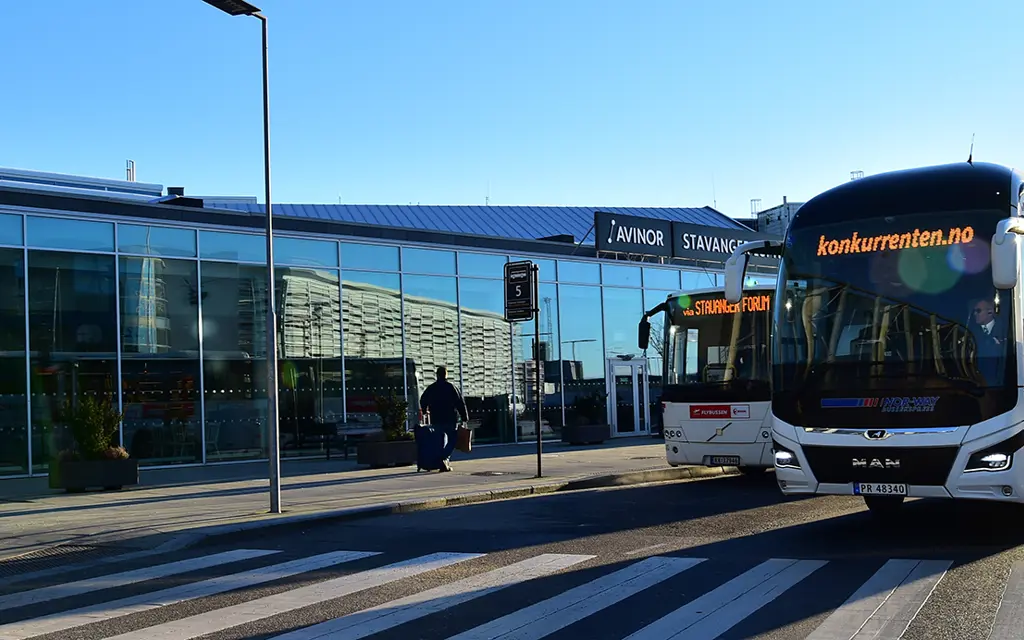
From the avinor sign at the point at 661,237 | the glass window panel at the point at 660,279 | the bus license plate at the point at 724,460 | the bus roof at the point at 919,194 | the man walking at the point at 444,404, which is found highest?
the avinor sign at the point at 661,237

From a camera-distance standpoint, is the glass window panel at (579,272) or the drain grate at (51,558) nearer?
the drain grate at (51,558)

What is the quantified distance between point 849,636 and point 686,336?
11.8m

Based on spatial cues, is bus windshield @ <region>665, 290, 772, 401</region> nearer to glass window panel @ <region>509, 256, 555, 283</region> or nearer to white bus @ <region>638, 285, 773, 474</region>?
white bus @ <region>638, 285, 773, 474</region>

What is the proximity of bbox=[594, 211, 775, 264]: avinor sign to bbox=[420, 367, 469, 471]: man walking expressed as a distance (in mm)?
12953

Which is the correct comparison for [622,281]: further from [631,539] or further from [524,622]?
[524,622]

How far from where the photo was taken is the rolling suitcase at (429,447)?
794 inches

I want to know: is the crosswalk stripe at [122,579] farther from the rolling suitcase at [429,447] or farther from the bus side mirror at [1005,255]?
the rolling suitcase at [429,447]

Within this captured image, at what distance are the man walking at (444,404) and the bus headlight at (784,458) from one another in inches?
367

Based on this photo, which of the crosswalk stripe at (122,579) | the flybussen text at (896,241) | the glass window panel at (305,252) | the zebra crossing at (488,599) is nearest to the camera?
the zebra crossing at (488,599)

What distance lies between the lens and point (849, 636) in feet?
Answer: 21.3

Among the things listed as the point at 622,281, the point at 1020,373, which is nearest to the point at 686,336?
the point at 1020,373

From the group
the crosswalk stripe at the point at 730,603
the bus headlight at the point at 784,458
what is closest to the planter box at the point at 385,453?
the bus headlight at the point at 784,458

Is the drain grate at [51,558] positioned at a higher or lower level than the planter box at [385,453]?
lower

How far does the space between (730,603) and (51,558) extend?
6933mm
